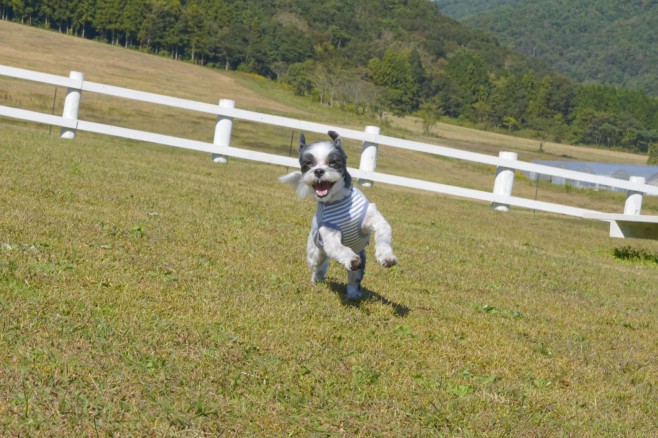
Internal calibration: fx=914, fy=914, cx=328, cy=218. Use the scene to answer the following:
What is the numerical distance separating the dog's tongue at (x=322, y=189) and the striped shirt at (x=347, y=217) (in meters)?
0.18

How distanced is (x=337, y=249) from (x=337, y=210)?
32 centimetres

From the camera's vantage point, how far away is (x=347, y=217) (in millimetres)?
6824

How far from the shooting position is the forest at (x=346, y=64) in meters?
115

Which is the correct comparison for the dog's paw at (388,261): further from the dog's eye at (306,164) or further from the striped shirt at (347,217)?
the dog's eye at (306,164)

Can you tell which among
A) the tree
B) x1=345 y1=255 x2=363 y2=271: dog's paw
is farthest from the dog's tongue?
the tree

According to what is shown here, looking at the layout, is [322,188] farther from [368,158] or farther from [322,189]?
[368,158]

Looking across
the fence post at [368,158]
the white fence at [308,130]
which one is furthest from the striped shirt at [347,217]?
the fence post at [368,158]

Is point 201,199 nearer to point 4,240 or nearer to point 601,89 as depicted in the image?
point 4,240

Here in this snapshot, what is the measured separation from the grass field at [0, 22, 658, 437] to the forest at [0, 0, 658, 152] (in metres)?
79.1

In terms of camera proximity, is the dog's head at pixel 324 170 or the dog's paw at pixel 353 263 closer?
the dog's paw at pixel 353 263

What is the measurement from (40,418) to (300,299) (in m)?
3.16

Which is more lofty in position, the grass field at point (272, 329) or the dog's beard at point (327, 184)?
the dog's beard at point (327, 184)

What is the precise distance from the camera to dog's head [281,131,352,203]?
21.8 ft

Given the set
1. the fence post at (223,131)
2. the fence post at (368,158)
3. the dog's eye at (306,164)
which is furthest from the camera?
the fence post at (223,131)
